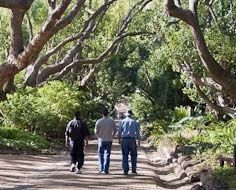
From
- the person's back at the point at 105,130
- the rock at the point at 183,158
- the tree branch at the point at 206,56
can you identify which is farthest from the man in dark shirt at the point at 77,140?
the tree branch at the point at 206,56

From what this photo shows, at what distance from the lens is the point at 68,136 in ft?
56.2

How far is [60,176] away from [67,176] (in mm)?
185

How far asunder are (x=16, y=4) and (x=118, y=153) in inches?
597

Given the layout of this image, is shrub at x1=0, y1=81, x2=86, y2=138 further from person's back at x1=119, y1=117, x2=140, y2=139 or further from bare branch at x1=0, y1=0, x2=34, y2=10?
bare branch at x1=0, y1=0, x2=34, y2=10

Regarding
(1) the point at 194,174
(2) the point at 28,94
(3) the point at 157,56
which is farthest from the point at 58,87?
(1) the point at 194,174

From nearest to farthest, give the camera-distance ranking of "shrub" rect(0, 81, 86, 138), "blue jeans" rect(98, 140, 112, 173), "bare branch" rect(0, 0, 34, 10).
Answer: "bare branch" rect(0, 0, 34, 10)
"blue jeans" rect(98, 140, 112, 173)
"shrub" rect(0, 81, 86, 138)

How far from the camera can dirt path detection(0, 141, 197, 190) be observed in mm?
14594

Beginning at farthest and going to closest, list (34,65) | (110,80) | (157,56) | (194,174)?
(110,80) → (157,56) → (34,65) → (194,174)

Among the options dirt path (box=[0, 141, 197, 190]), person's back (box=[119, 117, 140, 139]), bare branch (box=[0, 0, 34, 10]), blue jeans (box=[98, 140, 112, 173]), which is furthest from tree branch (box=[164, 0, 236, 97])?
blue jeans (box=[98, 140, 112, 173])

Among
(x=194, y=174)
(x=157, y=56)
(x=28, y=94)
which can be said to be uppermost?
(x=157, y=56)

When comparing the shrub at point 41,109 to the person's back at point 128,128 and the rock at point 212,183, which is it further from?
the rock at point 212,183

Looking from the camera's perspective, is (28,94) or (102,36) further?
(102,36)

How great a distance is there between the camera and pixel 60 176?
16.1 meters

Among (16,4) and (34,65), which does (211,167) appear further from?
(34,65)
